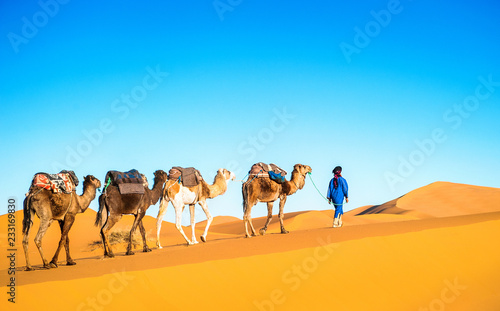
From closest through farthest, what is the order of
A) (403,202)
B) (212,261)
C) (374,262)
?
1. (212,261)
2. (374,262)
3. (403,202)

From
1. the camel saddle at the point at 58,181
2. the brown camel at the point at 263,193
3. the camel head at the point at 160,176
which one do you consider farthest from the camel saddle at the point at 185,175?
the camel saddle at the point at 58,181

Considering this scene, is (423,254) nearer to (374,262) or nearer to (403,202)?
(374,262)

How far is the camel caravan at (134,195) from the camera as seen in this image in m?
12.8

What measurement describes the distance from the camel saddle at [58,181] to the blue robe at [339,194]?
907 cm

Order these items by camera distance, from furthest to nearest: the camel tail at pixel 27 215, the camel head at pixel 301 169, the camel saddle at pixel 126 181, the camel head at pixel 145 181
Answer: the camel head at pixel 301 169, the camel head at pixel 145 181, the camel saddle at pixel 126 181, the camel tail at pixel 27 215

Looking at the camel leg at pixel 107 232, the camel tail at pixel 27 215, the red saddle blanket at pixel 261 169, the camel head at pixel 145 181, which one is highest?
the red saddle blanket at pixel 261 169

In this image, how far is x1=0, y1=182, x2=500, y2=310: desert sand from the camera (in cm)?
1026

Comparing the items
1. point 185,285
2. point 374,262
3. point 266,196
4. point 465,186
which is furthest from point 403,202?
point 185,285

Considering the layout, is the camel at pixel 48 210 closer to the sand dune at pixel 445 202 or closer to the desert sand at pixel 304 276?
the desert sand at pixel 304 276

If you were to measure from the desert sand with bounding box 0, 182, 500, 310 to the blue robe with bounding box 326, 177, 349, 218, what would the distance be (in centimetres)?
225

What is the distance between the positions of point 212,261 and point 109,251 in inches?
162

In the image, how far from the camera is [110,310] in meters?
9.80

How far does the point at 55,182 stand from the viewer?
12.9m

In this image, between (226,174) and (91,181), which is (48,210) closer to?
(91,181)
